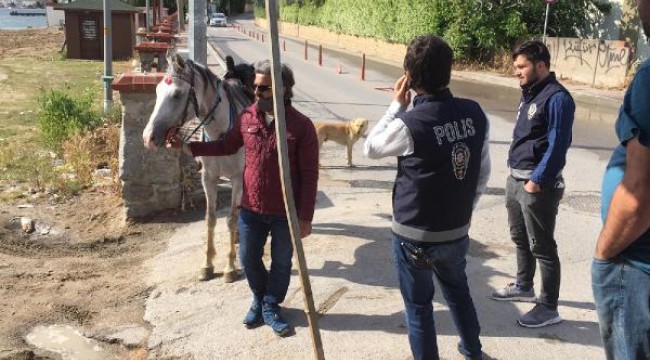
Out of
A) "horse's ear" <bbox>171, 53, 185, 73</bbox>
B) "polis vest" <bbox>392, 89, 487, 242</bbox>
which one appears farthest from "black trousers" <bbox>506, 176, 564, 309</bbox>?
"horse's ear" <bbox>171, 53, 185, 73</bbox>

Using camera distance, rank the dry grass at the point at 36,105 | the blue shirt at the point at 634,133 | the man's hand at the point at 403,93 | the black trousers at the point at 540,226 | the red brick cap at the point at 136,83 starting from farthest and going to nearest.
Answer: the dry grass at the point at 36,105 < the red brick cap at the point at 136,83 < the black trousers at the point at 540,226 < the man's hand at the point at 403,93 < the blue shirt at the point at 634,133

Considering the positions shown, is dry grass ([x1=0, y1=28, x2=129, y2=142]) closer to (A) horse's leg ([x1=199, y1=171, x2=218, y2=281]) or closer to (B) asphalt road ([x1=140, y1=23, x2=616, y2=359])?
(B) asphalt road ([x1=140, y1=23, x2=616, y2=359])

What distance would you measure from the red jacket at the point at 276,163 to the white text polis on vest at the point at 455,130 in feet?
3.79

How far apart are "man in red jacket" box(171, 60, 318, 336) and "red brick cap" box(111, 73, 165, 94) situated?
2.20 metres

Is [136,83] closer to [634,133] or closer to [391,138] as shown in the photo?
[391,138]

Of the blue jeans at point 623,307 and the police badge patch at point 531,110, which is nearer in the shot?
the blue jeans at point 623,307

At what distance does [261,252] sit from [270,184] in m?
0.55

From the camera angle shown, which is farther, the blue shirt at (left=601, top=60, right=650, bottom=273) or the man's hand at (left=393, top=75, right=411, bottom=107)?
the man's hand at (left=393, top=75, right=411, bottom=107)

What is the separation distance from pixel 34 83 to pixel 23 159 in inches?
427

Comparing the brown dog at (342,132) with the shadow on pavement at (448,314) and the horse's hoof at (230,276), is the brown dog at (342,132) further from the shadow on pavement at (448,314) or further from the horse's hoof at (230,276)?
the horse's hoof at (230,276)

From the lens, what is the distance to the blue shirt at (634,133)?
1.94m

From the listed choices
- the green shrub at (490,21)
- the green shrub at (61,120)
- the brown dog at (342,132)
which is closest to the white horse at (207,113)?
the brown dog at (342,132)

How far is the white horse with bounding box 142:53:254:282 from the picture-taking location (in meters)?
4.51

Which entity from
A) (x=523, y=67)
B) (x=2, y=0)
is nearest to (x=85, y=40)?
(x=523, y=67)
